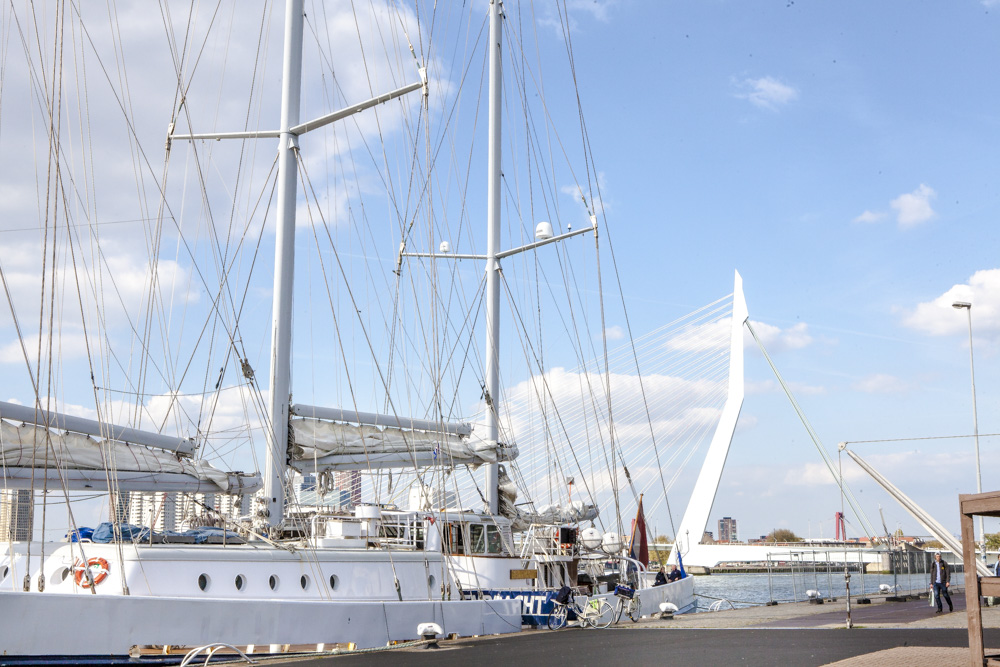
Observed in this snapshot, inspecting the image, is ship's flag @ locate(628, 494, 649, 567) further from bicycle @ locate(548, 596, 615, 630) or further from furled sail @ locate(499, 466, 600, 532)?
bicycle @ locate(548, 596, 615, 630)

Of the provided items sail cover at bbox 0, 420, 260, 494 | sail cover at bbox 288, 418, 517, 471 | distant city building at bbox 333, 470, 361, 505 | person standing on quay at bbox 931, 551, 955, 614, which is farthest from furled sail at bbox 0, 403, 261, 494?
person standing on quay at bbox 931, 551, 955, 614

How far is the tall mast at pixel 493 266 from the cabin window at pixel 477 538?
17.5 ft

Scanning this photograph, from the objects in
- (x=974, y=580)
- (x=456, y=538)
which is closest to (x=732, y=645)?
(x=974, y=580)

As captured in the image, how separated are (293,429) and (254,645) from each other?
655 cm

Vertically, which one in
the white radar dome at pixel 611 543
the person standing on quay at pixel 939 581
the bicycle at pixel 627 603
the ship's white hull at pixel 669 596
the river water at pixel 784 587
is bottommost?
the river water at pixel 784 587

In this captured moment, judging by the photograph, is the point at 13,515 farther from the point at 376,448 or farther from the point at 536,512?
the point at 536,512

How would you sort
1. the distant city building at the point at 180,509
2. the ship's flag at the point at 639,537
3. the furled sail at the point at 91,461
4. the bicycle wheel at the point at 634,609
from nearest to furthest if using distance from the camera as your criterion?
the furled sail at the point at 91,461
the distant city building at the point at 180,509
the bicycle wheel at the point at 634,609
the ship's flag at the point at 639,537

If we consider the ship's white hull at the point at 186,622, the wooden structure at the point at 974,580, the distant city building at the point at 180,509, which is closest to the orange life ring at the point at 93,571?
the ship's white hull at the point at 186,622

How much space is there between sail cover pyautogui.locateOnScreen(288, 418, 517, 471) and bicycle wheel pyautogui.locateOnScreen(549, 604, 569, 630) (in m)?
4.44

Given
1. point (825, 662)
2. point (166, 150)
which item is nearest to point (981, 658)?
point (825, 662)

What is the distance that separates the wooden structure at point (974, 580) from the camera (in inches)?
369

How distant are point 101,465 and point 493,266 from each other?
18.6 m

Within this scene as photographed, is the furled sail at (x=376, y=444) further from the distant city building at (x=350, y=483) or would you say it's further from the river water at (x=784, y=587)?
the river water at (x=784, y=587)

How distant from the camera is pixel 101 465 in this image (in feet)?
59.7
